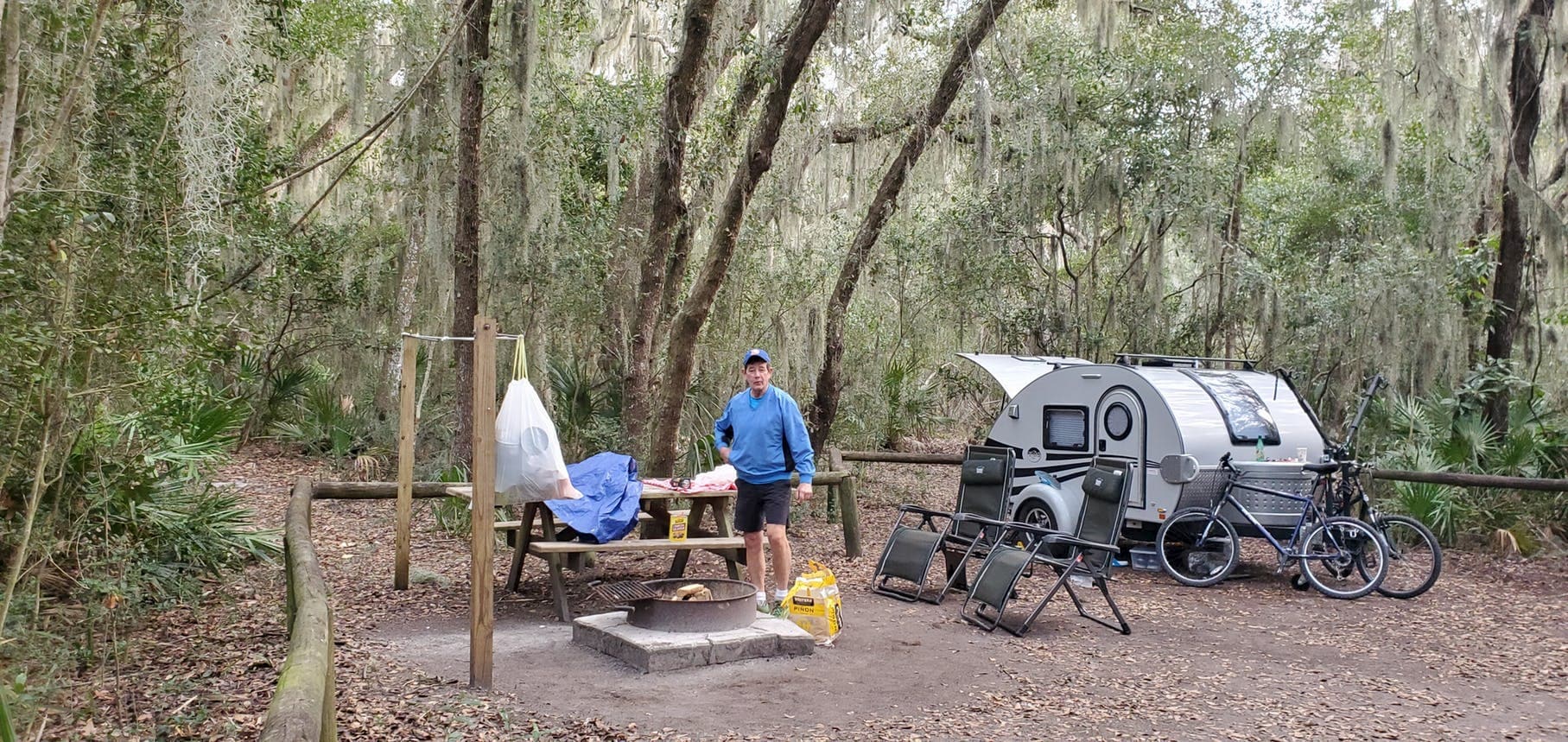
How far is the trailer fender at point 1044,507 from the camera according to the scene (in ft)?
30.7

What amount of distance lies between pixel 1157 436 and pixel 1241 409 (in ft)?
2.52

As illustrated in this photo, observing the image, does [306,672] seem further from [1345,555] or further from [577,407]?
[577,407]

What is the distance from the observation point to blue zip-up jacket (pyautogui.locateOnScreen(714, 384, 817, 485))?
6.77 metres

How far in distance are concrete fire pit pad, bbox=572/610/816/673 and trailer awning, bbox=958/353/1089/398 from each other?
192 inches

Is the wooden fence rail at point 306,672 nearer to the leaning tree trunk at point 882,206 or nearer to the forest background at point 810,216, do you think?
the forest background at point 810,216


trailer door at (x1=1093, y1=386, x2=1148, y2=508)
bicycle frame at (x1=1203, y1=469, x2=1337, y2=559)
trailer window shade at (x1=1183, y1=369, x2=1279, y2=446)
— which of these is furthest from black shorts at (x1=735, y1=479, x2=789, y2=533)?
trailer window shade at (x1=1183, y1=369, x2=1279, y2=446)

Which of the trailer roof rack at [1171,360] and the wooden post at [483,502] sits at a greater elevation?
the trailer roof rack at [1171,360]

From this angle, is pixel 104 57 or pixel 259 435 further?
pixel 259 435

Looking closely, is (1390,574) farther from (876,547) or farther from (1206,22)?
(1206,22)

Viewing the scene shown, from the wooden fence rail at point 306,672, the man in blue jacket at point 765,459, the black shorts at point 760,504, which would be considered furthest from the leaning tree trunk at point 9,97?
the black shorts at point 760,504

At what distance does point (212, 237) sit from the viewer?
20.5 feet

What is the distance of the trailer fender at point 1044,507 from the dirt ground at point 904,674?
0.96 m

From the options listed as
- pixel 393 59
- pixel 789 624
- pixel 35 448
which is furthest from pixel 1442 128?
pixel 35 448

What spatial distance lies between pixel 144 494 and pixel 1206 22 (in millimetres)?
11584
